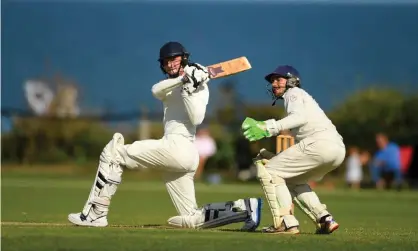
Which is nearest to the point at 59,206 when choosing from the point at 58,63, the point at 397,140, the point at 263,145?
the point at 263,145

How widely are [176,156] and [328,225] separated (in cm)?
168

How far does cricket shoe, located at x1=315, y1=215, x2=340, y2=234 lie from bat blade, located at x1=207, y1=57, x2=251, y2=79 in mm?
1748

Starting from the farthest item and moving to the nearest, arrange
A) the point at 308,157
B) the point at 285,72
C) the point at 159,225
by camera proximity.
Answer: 1. the point at 159,225
2. the point at 285,72
3. the point at 308,157

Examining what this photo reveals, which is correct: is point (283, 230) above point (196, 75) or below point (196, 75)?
below

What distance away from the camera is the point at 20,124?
34625 millimetres

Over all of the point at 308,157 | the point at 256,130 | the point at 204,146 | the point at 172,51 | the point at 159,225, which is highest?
the point at 204,146

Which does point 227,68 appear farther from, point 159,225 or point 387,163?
point 387,163

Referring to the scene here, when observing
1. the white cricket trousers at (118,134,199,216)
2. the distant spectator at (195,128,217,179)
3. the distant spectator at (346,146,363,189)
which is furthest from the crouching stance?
the distant spectator at (195,128,217,179)

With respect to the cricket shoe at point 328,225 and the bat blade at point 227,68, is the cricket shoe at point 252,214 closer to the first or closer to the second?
the cricket shoe at point 328,225

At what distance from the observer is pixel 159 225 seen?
1141cm

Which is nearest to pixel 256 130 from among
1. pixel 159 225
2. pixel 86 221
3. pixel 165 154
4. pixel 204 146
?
pixel 165 154

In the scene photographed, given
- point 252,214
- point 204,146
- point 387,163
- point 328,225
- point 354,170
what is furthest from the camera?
point 204,146

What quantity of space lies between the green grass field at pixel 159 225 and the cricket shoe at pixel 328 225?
0.32 ft

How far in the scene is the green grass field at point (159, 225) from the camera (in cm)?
858
